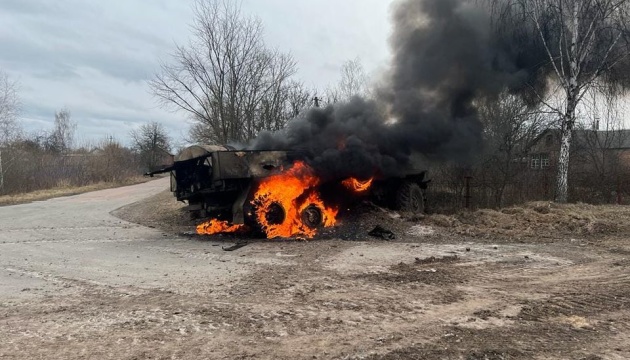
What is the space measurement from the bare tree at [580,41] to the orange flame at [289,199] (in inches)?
322

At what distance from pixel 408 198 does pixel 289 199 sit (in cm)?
404

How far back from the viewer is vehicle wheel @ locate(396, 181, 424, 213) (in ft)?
41.3

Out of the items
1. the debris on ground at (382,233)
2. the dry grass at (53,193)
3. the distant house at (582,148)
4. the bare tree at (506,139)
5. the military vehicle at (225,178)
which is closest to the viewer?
the debris on ground at (382,233)

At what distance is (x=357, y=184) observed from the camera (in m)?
11.5

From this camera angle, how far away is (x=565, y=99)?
583 inches

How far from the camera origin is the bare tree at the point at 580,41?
13.5m

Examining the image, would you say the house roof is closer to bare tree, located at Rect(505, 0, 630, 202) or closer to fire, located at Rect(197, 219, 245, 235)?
bare tree, located at Rect(505, 0, 630, 202)

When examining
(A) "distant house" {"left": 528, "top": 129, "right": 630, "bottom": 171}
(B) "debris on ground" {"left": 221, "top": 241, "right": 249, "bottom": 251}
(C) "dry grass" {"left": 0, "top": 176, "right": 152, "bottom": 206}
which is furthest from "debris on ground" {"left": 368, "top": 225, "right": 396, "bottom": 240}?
(C) "dry grass" {"left": 0, "top": 176, "right": 152, "bottom": 206}

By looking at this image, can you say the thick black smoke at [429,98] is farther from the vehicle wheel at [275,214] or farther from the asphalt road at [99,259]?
the asphalt road at [99,259]

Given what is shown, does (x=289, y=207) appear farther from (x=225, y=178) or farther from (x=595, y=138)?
(x=595, y=138)

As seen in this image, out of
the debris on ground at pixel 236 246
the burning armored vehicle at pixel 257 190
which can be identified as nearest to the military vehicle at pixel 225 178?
the burning armored vehicle at pixel 257 190

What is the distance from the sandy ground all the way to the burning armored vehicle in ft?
2.25

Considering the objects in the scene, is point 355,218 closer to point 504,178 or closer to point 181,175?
point 181,175

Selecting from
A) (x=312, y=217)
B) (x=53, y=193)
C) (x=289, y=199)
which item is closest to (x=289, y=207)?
(x=289, y=199)
